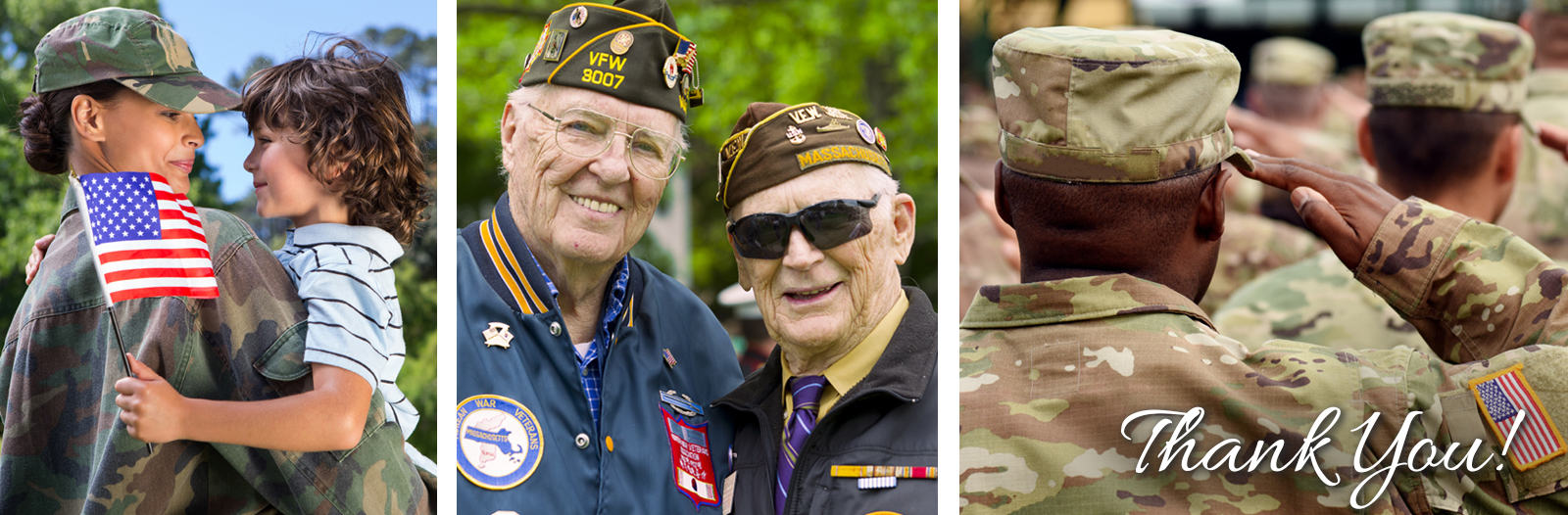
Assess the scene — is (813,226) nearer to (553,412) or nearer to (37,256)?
(553,412)

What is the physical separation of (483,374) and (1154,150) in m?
1.81

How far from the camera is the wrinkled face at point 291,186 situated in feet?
10.9

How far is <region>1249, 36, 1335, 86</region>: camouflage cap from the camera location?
352 inches

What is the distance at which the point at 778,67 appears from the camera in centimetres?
989

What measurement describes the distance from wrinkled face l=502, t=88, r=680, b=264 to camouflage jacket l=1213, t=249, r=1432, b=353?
116 inches

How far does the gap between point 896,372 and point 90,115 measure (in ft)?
7.17

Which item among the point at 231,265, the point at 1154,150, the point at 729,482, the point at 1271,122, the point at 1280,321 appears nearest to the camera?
the point at 1154,150

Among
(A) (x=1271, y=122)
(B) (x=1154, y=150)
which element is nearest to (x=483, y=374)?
(B) (x=1154, y=150)

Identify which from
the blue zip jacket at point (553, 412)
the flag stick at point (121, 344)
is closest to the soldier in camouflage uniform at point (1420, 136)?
the blue zip jacket at point (553, 412)

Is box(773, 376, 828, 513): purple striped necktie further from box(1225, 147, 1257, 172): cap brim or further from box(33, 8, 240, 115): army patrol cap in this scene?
box(33, 8, 240, 115): army patrol cap

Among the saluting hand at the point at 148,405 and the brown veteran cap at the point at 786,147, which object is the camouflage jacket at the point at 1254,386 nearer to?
the brown veteran cap at the point at 786,147

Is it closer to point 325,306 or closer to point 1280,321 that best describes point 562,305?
point 325,306

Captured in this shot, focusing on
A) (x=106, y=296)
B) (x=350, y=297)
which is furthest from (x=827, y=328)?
(x=106, y=296)

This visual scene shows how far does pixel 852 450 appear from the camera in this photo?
3.25 meters
